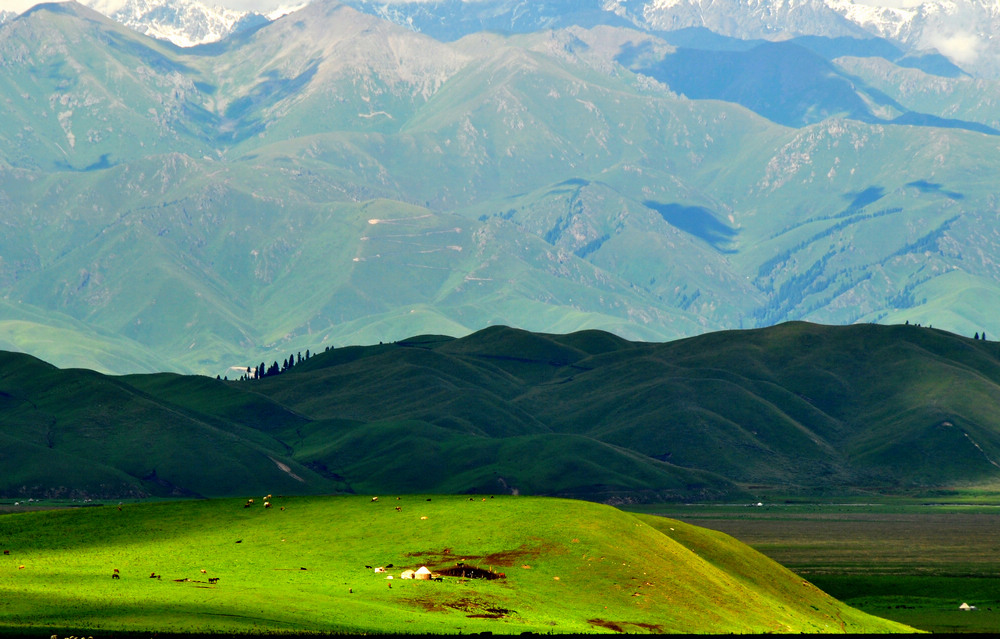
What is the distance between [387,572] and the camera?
3378 inches

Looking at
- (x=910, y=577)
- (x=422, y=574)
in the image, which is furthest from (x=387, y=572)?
(x=910, y=577)

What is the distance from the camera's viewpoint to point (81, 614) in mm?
69750

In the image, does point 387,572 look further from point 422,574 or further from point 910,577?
point 910,577

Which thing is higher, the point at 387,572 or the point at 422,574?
the point at 387,572

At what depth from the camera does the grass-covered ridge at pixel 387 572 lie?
72.1 meters

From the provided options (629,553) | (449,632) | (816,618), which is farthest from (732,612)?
(449,632)

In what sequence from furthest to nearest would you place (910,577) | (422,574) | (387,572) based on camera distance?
(910,577), (387,572), (422,574)

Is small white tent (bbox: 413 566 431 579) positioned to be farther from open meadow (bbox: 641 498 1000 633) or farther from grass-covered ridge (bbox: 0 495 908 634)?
open meadow (bbox: 641 498 1000 633)

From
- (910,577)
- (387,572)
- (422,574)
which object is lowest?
(422,574)

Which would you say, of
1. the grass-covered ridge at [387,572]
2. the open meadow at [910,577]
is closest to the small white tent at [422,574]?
the grass-covered ridge at [387,572]

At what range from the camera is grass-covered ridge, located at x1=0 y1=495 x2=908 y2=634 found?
72125 millimetres

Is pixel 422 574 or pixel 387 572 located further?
pixel 387 572

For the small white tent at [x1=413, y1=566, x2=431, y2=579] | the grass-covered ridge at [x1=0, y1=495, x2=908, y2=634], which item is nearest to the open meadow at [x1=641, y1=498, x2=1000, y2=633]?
the grass-covered ridge at [x1=0, y1=495, x2=908, y2=634]

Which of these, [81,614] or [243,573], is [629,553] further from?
[81,614]
